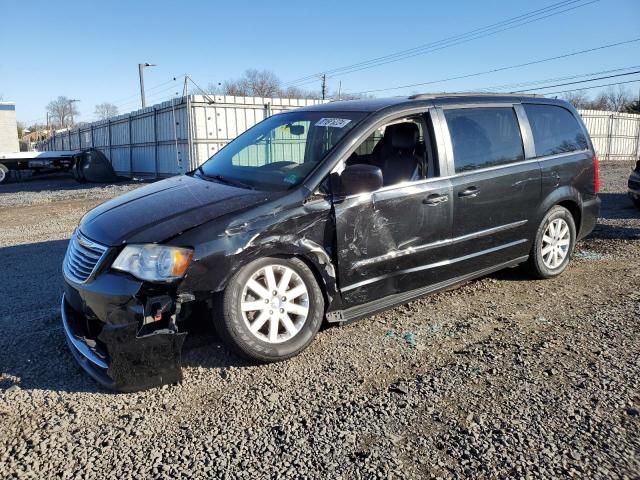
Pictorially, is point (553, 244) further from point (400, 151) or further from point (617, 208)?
point (617, 208)

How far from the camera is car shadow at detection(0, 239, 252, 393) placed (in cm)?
317

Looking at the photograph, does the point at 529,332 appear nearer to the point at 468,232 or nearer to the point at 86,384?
the point at 468,232

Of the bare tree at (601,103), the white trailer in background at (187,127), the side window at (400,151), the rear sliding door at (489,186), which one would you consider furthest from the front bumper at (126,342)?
the bare tree at (601,103)

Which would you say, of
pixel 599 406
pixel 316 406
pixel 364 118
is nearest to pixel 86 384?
pixel 316 406

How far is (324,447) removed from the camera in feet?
8.18

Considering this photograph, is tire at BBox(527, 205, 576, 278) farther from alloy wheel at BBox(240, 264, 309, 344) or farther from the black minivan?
alloy wheel at BBox(240, 264, 309, 344)

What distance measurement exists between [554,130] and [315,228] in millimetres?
3138

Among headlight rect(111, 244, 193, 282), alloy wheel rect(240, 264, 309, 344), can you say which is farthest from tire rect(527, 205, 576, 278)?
headlight rect(111, 244, 193, 282)

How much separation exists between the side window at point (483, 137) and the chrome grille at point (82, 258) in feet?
9.36

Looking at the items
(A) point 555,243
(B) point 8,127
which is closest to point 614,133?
(A) point 555,243

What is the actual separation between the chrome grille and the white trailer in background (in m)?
13.3

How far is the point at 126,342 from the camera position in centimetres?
281

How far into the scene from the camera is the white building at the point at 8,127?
3684cm

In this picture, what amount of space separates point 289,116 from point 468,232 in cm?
192
